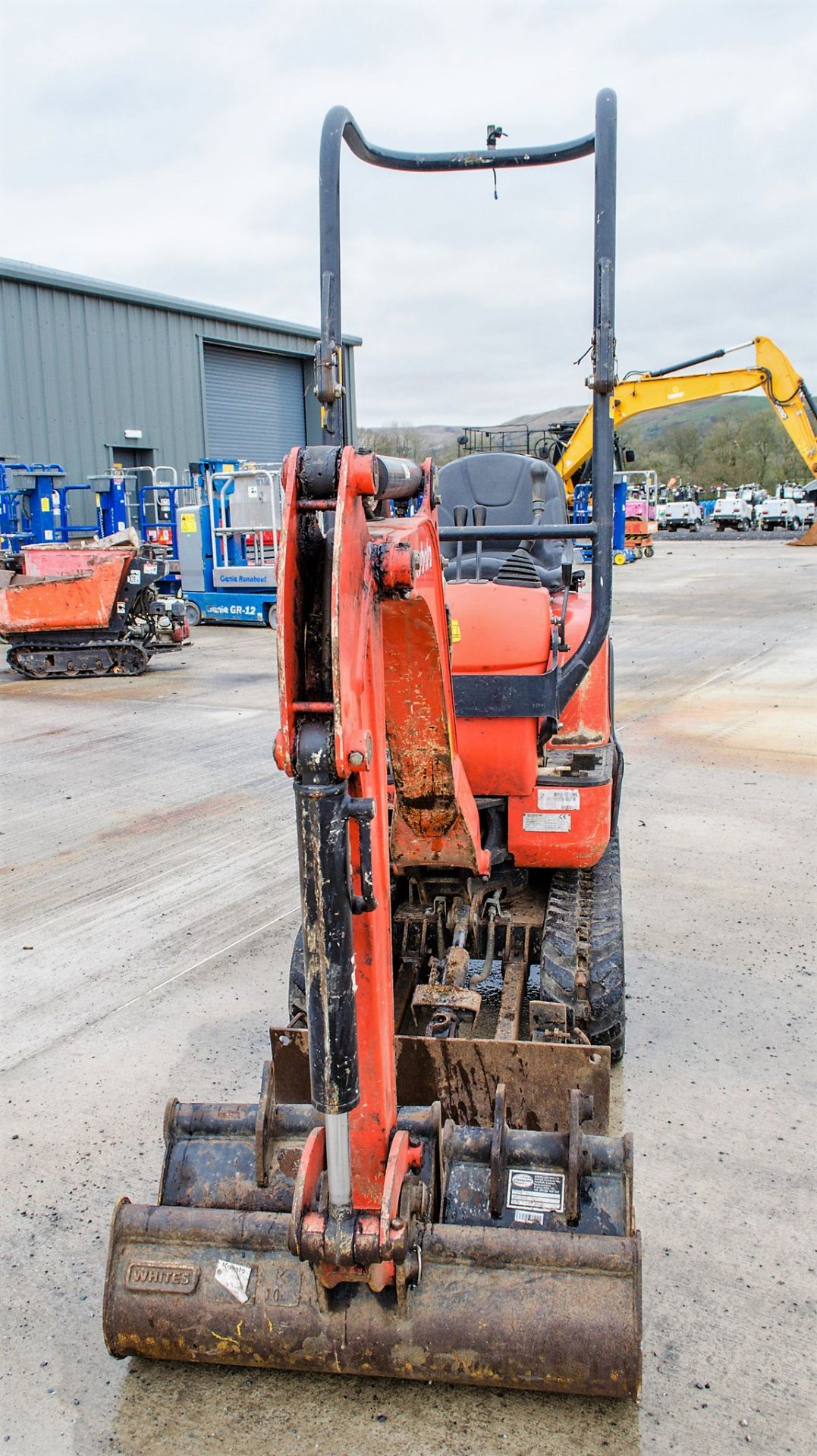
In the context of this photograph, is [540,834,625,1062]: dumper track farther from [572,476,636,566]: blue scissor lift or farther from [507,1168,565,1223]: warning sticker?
[572,476,636,566]: blue scissor lift

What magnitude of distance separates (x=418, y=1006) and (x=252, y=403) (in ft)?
92.1

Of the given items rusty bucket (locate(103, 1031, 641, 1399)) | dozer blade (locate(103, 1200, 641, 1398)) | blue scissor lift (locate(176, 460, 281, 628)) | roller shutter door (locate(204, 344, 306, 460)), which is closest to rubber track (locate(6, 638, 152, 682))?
blue scissor lift (locate(176, 460, 281, 628))

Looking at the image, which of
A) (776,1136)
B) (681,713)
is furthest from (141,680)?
(776,1136)

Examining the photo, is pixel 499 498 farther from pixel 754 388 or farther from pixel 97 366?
pixel 97 366

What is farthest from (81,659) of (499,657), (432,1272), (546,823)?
(432,1272)

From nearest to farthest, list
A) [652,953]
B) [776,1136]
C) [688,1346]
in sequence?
[688,1346] < [776,1136] < [652,953]

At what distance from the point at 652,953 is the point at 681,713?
5.52m

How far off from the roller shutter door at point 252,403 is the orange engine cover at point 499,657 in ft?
83.5

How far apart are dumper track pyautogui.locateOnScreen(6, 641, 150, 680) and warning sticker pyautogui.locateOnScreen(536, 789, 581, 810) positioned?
10.4 metres

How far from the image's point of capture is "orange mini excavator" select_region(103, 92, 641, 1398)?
2.09 m

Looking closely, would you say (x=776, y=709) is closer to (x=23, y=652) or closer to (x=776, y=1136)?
(x=776, y=1136)

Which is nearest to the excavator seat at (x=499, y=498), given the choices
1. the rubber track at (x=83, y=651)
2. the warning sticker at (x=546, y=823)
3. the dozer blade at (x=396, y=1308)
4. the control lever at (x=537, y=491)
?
the control lever at (x=537, y=491)

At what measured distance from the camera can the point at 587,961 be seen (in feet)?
12.7

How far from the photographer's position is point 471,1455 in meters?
2.46
